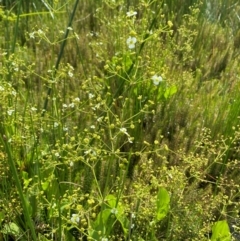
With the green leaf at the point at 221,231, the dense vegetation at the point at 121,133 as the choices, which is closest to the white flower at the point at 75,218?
the dense vegetation at the point at 121,133

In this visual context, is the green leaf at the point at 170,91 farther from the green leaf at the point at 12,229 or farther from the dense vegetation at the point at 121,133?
the green leaf at the point at 12,229

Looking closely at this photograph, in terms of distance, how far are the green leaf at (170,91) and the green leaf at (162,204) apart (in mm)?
919

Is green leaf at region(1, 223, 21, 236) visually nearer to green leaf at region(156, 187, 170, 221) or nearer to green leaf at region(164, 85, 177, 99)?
green leaf at region(156, 187, 170, 221)

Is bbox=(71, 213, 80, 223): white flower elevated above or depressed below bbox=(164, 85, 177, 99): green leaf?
below

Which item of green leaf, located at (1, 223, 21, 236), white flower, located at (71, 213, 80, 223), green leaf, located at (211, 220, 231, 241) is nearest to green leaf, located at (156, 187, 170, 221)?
green leaf, located at (211, 220, 231, 241)

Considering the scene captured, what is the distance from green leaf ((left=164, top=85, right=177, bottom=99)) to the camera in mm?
2439

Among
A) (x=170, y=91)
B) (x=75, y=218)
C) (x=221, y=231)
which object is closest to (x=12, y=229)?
(x=75, y=218)

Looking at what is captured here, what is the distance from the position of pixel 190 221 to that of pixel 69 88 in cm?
119

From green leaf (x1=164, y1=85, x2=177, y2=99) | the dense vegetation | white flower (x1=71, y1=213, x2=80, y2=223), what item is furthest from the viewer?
green leaf (x1=164, y1=85, x2=177, y2=99)

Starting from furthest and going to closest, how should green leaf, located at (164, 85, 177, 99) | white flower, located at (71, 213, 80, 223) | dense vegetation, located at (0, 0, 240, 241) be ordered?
1. green leaf, located at (164, 85, 177, 99)
2. dense vegetation, located at (0, 0, 240, 241)
3. white flower, located at (71, 213, 80, 223)

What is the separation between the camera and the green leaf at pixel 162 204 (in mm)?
1603

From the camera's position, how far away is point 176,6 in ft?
12.4

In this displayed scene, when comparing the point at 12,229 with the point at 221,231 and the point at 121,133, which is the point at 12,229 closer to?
the point at 121,133

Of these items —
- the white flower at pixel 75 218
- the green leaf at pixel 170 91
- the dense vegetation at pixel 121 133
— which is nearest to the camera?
the white flower at pixel 75 218
